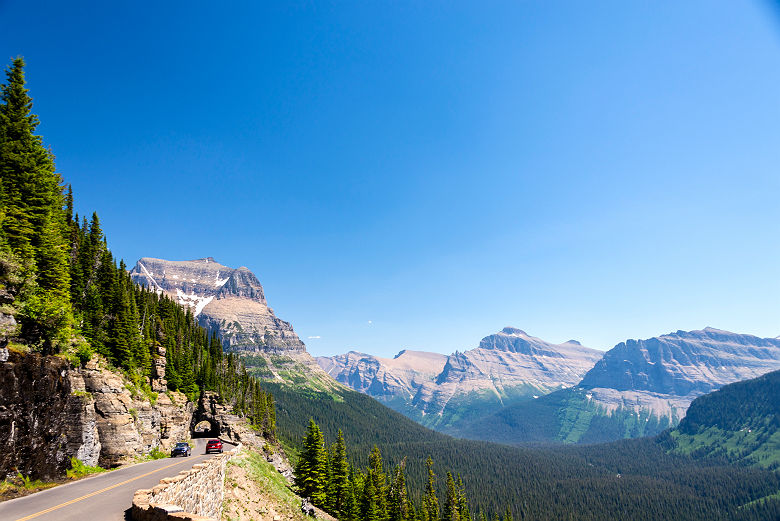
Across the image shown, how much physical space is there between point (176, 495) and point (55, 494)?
34.2 feet

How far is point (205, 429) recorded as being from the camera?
74438 millimetres

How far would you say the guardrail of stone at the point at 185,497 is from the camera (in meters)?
15.4

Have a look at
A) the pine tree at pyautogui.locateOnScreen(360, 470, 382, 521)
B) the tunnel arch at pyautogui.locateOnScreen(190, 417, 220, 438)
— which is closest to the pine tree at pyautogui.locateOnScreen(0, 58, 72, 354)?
the tunnel arch at pyautogui.locateOnScreen(190, 417, 220, 438)

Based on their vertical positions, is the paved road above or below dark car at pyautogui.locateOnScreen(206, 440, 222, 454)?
above

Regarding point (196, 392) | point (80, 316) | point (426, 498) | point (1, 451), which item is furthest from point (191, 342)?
point (1, 451)

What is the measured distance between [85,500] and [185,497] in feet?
21.1

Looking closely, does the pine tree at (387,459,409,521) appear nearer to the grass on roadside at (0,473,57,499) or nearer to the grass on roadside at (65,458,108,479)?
the grass on roadside at (65,458,108,479)

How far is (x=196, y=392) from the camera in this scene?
84.5 m

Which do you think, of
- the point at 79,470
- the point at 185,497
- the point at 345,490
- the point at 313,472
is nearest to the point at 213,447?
the point at 79,470

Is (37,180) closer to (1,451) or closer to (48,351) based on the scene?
(48,351)

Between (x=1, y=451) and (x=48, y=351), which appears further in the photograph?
(x=48, y=351)

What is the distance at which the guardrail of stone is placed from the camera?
1535 centimetres

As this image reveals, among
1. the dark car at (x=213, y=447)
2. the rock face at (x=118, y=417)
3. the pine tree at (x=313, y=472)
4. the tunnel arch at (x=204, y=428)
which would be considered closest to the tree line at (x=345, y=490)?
the pine tree at (x=313, y=472)

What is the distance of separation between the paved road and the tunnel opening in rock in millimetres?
47043
